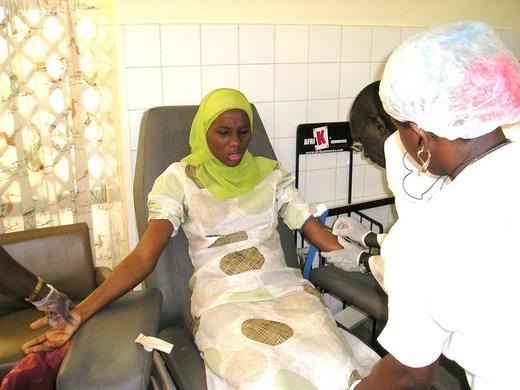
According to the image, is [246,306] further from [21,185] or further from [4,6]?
[4,6]

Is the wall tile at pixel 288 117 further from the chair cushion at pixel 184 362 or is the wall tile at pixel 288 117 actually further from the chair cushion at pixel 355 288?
the chair cushion at pixel 184 362

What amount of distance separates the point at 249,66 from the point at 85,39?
2.46 feet

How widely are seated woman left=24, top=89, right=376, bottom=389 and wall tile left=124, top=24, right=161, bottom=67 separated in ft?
1.19

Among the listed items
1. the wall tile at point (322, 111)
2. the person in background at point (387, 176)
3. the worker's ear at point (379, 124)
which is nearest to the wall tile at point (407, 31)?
the wall tile at point (322, 111)

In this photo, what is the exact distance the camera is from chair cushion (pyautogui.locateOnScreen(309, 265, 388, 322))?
1.60m

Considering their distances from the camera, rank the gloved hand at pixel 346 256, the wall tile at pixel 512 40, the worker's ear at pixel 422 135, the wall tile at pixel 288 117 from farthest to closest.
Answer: the wall tile at pixel 512 40
the wall tile at pixel 288 117
the gloved hand at pixel 346 256
the worker's ear at pixel 422 135

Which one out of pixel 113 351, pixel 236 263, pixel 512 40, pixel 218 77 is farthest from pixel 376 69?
pixel 113 351

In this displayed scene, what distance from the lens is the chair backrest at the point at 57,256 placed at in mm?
1830

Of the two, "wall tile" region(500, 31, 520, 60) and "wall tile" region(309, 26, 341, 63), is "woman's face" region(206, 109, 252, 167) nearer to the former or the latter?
"wall tile" region(309, 26, 341, 63)

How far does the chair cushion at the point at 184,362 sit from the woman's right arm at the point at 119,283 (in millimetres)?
226

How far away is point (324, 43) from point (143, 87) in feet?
2.85

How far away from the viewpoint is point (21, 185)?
2.20 meters

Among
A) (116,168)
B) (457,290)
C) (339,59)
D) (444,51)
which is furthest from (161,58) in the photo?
(457,290)

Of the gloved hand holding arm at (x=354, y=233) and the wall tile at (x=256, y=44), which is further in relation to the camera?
the wall tile at (x=256, y=44)
